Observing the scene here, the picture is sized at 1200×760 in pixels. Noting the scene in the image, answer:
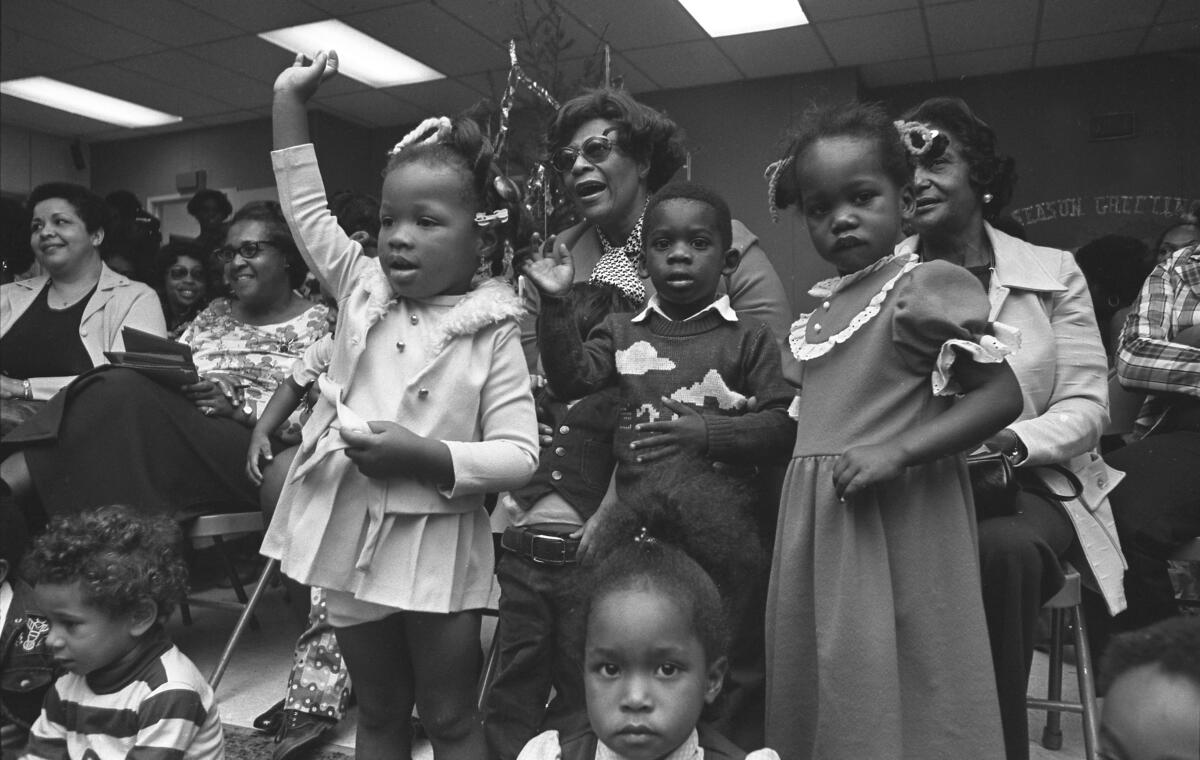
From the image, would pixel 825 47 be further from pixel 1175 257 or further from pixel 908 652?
pixel 908 652

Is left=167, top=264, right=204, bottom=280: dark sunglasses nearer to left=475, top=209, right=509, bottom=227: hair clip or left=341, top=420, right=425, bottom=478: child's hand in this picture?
left=475, top=209, right=509, bottom=227: hair clip

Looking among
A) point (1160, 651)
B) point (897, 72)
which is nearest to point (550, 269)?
point (1160, 651)

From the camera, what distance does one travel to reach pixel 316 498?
1.77 meters

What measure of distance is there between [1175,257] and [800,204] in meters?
1.57

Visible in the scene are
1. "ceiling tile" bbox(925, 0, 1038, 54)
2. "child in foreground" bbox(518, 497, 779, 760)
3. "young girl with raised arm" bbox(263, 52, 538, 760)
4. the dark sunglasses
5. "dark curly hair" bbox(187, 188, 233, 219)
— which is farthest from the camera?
"ceiling tile" bbox(925, 0, 1038, 54)

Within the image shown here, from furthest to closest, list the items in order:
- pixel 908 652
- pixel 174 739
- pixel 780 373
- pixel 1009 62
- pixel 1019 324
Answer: pixel 1009 62 → pixel 1019 324 → pixel 780 373 → pixel 174 739 → pixel 908 652

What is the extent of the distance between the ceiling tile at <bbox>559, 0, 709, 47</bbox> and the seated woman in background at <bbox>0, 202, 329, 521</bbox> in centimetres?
360


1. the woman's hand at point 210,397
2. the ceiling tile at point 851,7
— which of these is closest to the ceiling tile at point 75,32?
the woman's hand at point 210,397

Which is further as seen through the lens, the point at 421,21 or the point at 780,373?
the point at 421,21

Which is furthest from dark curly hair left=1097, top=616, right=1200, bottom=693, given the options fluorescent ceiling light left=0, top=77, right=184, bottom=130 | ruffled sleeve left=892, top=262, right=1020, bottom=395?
fluorescent ceiling light left=0, top=77, right=184, bottom=130

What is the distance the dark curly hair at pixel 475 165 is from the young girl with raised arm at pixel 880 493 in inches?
23.0

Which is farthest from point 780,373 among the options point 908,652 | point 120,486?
point 120,486

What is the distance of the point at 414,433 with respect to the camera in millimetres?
1711

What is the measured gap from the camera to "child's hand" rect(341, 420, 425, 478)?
1.62 metres
